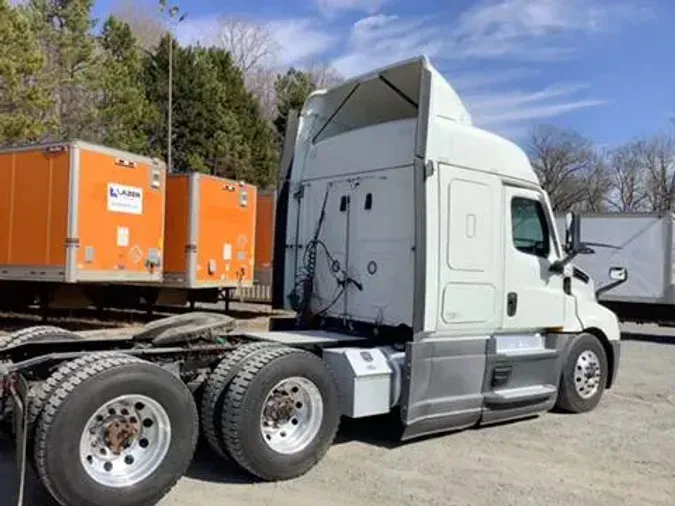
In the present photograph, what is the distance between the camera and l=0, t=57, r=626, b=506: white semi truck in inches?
196

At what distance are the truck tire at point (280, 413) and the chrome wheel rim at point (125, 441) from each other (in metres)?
0.54

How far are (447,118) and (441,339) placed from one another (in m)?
1.99

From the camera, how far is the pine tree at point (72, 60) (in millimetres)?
30609

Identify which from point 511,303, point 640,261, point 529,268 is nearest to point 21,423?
point 511,303

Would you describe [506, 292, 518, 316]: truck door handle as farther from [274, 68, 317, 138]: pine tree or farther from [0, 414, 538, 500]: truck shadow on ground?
[274, 68, 317, 138]: pine tree

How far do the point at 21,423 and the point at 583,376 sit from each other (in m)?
5.86

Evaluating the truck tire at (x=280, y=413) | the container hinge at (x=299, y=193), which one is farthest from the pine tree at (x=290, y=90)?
the truck tire at (x=280, y=413)

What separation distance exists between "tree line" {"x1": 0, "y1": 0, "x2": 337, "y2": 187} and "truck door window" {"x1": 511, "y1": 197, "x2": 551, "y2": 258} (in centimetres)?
1863

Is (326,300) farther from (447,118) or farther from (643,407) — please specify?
(643,407)

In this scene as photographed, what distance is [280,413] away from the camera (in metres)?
5.77

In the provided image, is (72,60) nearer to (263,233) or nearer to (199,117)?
(199,117)

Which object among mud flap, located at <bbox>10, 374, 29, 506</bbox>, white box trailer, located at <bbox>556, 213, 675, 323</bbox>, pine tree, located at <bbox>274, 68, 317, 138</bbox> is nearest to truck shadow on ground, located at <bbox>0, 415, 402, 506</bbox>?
mud flap, located at <bbox>10, 374, 29, 506</bbox>

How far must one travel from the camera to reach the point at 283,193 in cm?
840

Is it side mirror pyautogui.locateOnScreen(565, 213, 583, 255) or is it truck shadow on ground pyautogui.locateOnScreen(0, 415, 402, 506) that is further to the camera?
side mirror pyautogui.locateOnScreen(565, 213, 583, 255)
